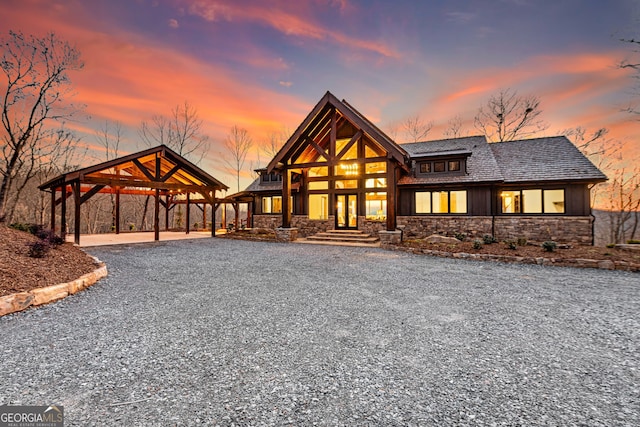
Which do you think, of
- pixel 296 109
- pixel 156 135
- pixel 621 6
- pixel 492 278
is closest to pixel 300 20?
pixel 296 109

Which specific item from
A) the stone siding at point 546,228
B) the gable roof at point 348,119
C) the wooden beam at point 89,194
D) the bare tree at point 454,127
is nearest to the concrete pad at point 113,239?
the wooden beam at point 89,194

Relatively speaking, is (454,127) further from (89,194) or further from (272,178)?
(89,194)

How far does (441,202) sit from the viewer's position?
52.7 ft

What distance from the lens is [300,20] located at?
11.3 meters

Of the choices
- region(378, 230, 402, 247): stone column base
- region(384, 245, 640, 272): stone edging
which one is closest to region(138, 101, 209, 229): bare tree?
region(378, 230, 402, 247): stone column base

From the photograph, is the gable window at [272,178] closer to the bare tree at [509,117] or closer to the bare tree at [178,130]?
the bare tree at [178,130]

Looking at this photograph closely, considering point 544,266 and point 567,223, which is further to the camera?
point 567,223

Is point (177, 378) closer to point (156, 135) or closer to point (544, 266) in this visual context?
point (544, 266)

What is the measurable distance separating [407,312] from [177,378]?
3.53 metres

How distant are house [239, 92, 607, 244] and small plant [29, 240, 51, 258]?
32.5ft

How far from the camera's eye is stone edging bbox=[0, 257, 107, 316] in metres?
4.19

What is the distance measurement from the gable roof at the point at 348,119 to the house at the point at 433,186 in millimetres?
52

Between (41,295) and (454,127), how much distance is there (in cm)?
3233

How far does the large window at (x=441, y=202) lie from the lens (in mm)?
15648
